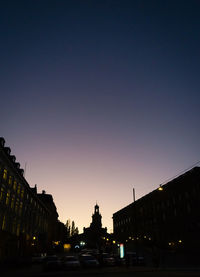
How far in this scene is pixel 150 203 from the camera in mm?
68625

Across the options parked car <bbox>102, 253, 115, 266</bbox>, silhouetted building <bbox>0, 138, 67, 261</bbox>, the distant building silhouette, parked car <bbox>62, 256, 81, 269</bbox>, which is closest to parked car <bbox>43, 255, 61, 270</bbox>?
parked car <bbox>62, 256, 81, 269</bbox>

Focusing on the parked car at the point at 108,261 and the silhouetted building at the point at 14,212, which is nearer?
the parked car at the point at 108,261

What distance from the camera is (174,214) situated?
55188 mm

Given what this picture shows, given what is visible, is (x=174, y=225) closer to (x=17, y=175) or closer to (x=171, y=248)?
(x=171, y=248)

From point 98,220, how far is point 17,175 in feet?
402

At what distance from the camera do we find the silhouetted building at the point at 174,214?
48.0 meters

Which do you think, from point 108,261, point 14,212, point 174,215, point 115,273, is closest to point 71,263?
point 108,261

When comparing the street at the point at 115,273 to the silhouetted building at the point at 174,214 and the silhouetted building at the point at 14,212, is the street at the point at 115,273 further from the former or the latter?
the silhouetted building at the point at 14,212

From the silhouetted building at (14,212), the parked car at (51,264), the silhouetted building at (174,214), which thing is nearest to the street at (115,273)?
the parked car at (51,264)

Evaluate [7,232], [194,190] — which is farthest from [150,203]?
[7,232]

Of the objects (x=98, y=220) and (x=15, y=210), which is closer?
(x=15, y=210)

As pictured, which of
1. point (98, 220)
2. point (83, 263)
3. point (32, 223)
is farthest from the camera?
point (98, 220)

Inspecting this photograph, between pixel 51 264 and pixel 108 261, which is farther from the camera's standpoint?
pixel 108 261

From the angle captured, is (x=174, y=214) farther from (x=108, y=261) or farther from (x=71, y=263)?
(x=71, y=263)
